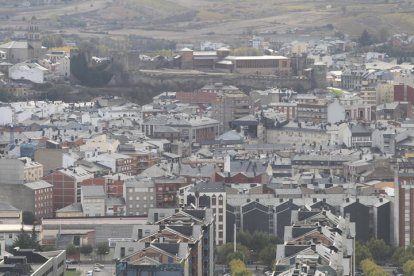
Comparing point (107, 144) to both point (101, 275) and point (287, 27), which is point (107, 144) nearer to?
point (101, 275)

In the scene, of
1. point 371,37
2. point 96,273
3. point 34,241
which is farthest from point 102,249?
point 371,37

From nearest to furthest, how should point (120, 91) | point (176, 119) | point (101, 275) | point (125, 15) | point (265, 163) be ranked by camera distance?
point (101, 275) < point (265, 163) < point (176, 119) < point (120, 91) < point (125, 15)

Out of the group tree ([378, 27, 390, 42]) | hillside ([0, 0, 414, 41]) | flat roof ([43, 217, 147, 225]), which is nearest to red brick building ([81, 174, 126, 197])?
flat roof ([43, 217, 147, 225])

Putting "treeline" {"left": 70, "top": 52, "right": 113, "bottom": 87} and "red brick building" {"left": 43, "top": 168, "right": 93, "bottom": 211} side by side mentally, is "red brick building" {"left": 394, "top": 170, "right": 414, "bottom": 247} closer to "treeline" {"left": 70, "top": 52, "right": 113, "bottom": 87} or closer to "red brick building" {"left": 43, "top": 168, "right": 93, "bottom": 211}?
"red brick building" {"left": 43, "top": 168, "right": 93, "bottom": 211}

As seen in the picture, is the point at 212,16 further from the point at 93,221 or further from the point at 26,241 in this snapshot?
the point at 26,241

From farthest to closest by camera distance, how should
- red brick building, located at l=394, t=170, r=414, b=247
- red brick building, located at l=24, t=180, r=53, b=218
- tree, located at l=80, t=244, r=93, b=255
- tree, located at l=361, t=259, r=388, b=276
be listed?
red brick building, located at l=24, t=180, r=53, b=218
red brick building, located at l=394, t=170, r=414, b=247
tree, located at l=80, t=244, r=93, b=255
tree, located at l=361, t=259, r=388, b=276

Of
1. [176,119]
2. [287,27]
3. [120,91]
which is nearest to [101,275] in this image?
[176,119]
